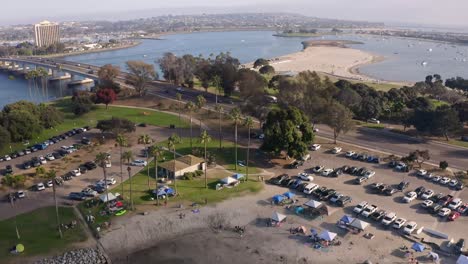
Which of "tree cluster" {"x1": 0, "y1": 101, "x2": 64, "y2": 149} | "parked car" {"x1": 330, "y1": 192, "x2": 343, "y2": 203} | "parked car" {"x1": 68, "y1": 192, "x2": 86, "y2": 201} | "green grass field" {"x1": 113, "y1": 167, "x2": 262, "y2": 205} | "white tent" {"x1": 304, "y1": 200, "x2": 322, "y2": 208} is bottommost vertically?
"parked car" {"x1": 68, "y1": 192, "x2": 86, "y2": 201}

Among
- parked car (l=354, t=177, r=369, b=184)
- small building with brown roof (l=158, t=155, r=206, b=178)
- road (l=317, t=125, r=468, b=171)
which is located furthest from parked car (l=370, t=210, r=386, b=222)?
small building with brown roof (l=158, t=155, r=206, b=178)

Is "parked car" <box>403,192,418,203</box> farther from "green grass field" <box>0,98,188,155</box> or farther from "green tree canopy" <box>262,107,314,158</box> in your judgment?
"green grass field" <box>0,98,188,155</box>

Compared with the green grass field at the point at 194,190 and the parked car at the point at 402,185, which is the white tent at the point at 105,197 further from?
the parked car at the point at 402,185

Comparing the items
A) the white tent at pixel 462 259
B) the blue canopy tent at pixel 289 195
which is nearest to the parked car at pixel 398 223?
the white tent at pixel 462 259

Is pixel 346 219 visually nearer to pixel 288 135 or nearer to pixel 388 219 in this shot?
pixel 388 219

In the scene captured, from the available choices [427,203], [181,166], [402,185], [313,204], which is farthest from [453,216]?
[181,166]
